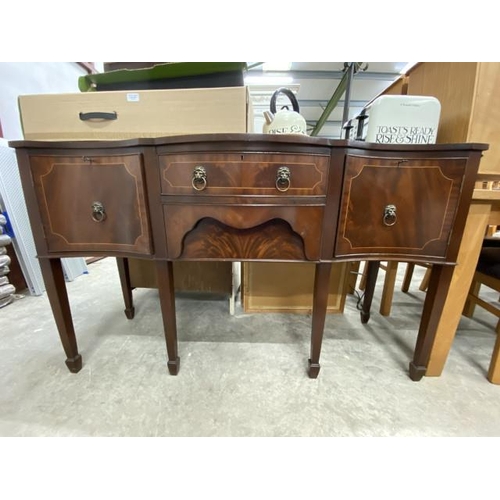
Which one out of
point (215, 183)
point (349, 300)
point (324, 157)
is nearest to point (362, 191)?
point (324, 157)

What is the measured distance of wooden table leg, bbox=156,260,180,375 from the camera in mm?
778

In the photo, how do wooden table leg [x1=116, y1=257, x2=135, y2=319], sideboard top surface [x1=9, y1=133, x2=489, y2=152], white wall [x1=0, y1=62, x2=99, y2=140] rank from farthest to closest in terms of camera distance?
1. white wall [x1=0, y1=62, x2=99, y2=140]
2. wooden table leg [x1=116, y1=257, x2=135, y2=319]
3. sideboard top surface [x1=9, y1=133, x2=489, y2=152]

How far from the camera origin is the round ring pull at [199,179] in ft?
2.11

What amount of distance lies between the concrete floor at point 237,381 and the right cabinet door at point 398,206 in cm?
51

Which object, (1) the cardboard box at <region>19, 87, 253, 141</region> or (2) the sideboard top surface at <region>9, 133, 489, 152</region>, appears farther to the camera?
(1) the cardboard box at <region>19, 87, 253, 141</region>

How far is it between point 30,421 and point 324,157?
1193 mm

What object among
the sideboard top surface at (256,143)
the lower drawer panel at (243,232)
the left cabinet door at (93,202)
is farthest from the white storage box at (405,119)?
the left cabinet door at (93,202)

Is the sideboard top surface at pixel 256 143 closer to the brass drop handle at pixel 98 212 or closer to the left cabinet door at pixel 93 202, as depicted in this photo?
the left cabinet door at pixel 93 202

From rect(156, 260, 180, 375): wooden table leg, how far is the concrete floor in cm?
7

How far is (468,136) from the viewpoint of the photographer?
2.65 feet

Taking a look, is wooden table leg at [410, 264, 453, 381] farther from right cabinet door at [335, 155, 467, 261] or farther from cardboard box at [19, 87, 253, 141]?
cardboard box at [19, 87, 253, 141]

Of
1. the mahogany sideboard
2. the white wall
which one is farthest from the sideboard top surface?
the white wall
